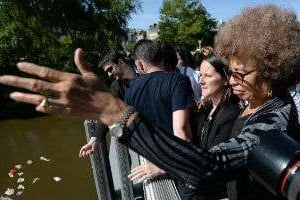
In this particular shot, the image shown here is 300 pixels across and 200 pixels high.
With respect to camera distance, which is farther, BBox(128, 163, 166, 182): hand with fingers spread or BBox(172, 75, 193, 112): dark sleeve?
A: BBox(172, 75, 193, 112): dark sleeve

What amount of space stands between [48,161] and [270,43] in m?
11.2

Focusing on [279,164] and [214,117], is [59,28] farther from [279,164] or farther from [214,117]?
[279,164]

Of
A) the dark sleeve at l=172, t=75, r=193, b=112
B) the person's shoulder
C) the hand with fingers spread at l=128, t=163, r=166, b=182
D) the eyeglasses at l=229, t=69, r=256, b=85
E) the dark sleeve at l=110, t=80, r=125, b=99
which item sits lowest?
the hand with fingers spread at l=128, t=163, r=166, b=182

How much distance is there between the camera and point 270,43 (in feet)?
6.42

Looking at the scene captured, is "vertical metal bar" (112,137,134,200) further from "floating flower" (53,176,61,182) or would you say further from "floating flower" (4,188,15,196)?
"floating flower" (53,176,61,182)

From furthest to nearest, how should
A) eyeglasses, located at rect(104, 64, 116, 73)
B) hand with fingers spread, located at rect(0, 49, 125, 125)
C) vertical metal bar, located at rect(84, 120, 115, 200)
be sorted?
eyeglasses, located at rect(104, 64, 116, 73) < vertical metal bar, located at rect(84, 120, 115, 200) < hand with fingers spread, located at rect(0, 49, 125, 125)

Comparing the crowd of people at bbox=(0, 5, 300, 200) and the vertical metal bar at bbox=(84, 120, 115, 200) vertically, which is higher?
the crowd of people at bbox=(0, 5, 300, 200)

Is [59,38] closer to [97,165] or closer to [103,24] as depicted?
[103,24]

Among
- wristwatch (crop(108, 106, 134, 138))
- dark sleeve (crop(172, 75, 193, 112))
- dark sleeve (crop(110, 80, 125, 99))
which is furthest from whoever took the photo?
dark sleeve (crop(110, 80, 125, 99))

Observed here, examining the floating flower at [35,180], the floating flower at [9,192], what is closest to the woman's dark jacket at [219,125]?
the floating flower at [9,192]

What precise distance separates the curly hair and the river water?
25.8ft

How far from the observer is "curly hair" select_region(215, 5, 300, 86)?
6.45 feet

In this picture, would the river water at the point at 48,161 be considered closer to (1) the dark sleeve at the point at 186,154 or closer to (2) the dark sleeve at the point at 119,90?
(2) the dark sleeve at the point at 119,90

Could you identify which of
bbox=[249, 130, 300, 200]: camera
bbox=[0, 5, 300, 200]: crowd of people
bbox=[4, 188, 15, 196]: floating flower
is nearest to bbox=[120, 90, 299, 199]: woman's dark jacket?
bbox=[0, 5, 300, 200]: crowd of people
